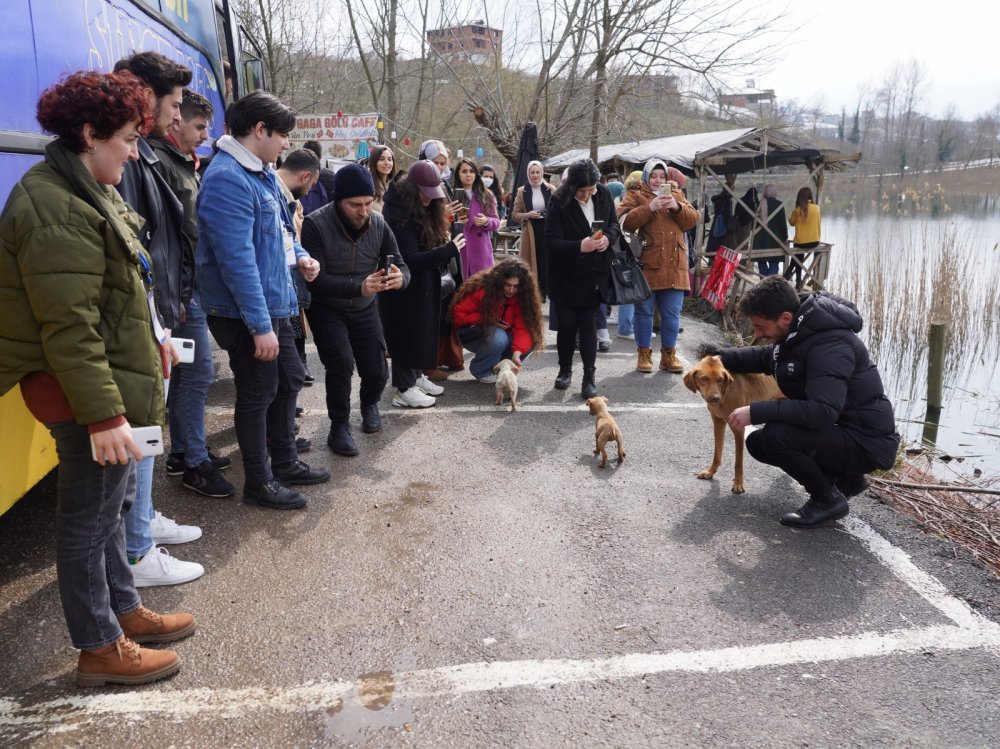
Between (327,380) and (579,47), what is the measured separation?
14.4 meters

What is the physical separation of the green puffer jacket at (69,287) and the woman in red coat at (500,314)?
385 cm

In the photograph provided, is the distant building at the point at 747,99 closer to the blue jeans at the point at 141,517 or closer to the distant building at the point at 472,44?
the distant building at the point at 472,44

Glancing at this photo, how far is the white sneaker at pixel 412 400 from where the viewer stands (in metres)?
5.57

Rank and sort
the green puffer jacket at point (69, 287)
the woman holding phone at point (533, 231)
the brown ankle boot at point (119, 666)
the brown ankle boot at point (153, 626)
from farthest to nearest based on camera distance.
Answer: the woman holding phone at point (533, 231) < the brown ankle boot at point (153, 626) < the brown ankle boot at point (119, 666) < the green puffer jacket at point (69, 287)

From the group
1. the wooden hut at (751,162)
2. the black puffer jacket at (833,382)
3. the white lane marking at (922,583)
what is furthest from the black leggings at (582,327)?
the wooden hut at (751,162)

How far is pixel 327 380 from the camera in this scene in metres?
4.58

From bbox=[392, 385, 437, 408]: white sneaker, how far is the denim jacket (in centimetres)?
221

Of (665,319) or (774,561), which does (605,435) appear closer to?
(774,561)

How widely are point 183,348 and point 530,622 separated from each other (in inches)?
70.9

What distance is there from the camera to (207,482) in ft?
12.7

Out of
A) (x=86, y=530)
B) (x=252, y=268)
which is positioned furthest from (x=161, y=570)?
(x=252, y=268)

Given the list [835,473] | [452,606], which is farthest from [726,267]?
[452,606]

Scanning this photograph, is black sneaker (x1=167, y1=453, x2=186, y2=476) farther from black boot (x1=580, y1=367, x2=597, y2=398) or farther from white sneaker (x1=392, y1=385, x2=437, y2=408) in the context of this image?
black boot (x1=580, y1=367, x2=597, y2=398)

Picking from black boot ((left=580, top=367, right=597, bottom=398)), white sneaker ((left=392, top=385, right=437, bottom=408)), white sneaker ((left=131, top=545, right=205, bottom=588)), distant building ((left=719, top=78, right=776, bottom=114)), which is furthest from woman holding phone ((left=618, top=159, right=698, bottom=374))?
distant building ((left=719, top=78, right=776, bottom=114))
